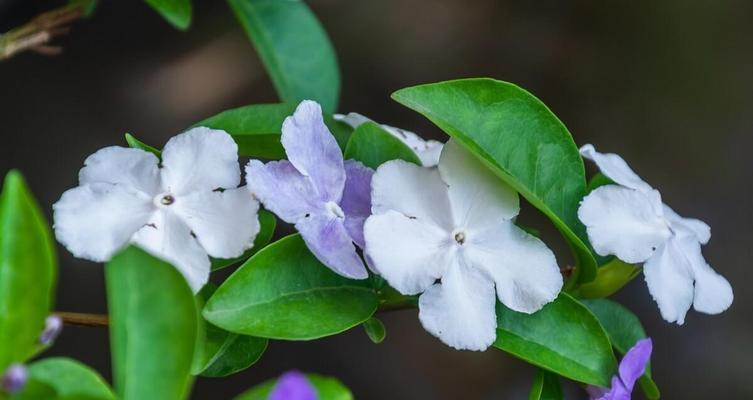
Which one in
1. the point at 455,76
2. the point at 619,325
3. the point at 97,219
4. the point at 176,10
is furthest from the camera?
the point at 455,76

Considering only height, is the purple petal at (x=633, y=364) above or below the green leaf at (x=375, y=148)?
below

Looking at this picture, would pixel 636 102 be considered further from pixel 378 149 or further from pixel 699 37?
pixel 378 149

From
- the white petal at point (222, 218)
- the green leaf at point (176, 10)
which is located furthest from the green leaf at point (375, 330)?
the green leaf at point (176, 10)

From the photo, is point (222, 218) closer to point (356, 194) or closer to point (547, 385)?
point (356, 194)

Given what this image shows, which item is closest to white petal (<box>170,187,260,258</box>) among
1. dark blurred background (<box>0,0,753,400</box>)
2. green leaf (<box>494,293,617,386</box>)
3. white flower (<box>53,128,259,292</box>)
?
white flower (<box>53,128,259,292</box>)

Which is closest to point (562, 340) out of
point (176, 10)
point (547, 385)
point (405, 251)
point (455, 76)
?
point (547, 385)

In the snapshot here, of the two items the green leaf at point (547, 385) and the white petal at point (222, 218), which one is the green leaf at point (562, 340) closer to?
the green leaf at point (547, 385)

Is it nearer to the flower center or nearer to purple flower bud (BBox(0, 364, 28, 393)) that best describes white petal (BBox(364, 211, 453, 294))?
the flower center
